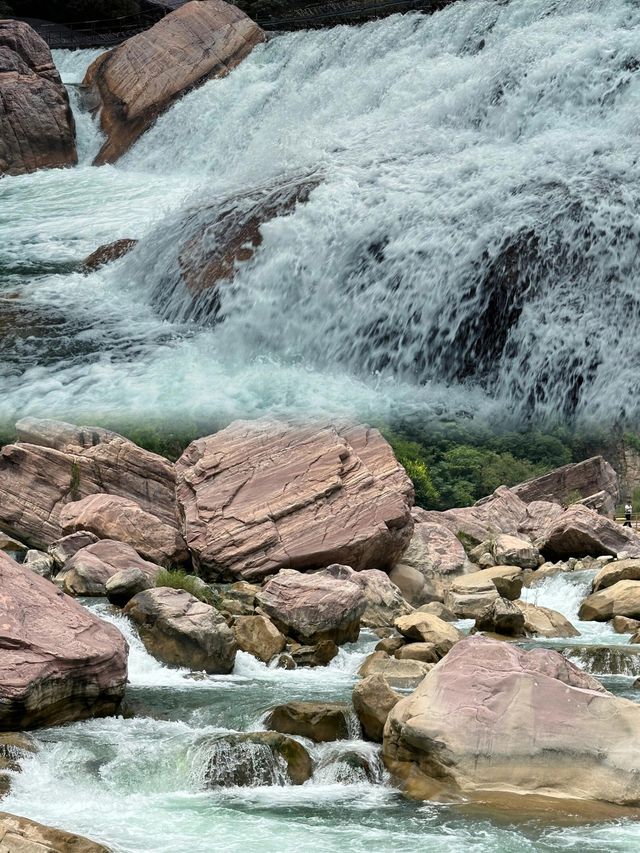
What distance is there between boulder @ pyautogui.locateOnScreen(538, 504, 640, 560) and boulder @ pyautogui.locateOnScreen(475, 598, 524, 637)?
6.29 meters

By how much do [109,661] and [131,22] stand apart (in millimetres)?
28646

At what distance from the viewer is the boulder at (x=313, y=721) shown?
685cm

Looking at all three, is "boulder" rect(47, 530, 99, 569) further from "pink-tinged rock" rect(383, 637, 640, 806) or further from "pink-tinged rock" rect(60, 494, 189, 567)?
"pink-tinged rock" rect(383, 637, 640, 806)

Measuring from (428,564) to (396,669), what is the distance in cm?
600

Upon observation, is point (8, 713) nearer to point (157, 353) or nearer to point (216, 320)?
point (157, 353)

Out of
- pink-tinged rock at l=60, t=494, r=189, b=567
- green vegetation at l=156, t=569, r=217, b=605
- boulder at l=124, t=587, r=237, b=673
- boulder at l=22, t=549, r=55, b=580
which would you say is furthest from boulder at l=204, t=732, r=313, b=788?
pink-tinged rock at l=60, t=494, r=189, b=567

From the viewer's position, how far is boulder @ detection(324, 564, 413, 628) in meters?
10.9

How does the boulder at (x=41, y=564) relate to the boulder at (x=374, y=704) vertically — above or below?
below

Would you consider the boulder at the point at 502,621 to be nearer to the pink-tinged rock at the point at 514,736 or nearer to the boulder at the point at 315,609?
the boulder at the point at 315,609

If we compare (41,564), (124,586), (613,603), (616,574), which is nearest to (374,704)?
(124,586)

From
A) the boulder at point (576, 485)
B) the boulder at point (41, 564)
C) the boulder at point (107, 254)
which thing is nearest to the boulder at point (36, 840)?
the boulder at point (41, 564)

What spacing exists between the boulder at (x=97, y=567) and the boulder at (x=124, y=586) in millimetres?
355

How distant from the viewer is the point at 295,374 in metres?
9.70

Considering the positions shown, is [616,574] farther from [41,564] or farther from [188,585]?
[41,564]
